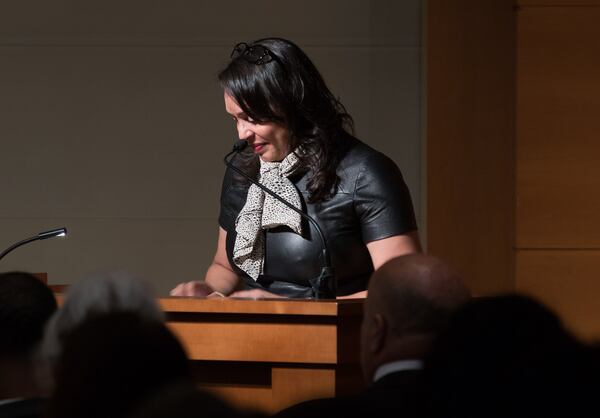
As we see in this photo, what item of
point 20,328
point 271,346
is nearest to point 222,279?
point 271,346

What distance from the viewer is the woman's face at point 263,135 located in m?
3.28

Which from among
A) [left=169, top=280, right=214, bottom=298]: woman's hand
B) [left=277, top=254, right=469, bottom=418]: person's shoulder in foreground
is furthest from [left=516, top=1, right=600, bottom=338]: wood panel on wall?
[left=277, top=254, right=469, bottom=418]: person's shoulder in foreground

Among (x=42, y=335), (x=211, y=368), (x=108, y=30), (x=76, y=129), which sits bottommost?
(x=211, y=368)

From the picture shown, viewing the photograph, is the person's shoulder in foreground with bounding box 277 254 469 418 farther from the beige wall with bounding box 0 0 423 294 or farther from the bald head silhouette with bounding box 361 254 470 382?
the beige wall with bounding box 0 0 423 294

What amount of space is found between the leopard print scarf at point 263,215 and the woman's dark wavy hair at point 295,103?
55 mm

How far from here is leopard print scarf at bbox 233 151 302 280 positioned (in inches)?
127

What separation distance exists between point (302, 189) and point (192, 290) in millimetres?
494

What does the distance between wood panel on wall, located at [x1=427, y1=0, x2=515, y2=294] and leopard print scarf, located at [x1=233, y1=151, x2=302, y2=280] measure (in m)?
1.50

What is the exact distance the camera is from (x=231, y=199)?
3492 mm

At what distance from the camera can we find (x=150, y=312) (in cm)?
157

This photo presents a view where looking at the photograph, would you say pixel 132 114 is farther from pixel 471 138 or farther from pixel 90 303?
pixel 90 303

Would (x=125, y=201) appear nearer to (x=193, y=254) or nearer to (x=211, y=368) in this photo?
(x=193, y=254)

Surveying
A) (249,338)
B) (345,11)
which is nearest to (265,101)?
(249,338)

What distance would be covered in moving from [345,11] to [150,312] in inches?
150
